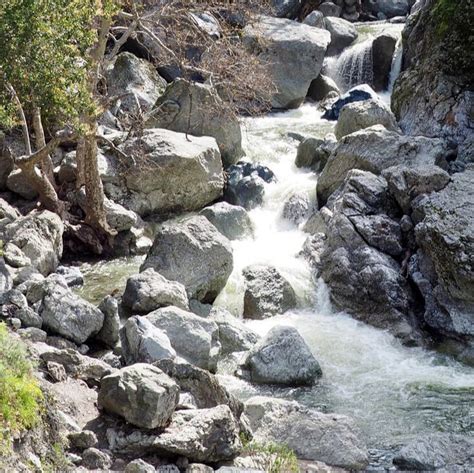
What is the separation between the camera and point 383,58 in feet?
82.6

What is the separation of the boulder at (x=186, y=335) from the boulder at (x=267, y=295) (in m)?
2.67

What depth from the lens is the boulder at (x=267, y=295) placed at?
13258 mm

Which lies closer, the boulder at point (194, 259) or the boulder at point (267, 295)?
the boulder at point (194, 259)

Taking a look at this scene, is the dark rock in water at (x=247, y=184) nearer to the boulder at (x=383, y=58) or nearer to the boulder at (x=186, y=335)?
the boulder at (x=186, y=335)

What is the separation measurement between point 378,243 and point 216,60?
5.53m

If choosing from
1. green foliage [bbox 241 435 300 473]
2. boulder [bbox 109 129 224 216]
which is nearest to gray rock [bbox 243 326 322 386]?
green foliage [bbox 241 435 300 473]

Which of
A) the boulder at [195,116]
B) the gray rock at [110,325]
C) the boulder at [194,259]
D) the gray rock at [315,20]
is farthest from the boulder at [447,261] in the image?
the gray rock at [315,20]

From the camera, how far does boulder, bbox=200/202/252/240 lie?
1582 cm

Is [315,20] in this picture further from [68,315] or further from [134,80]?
[68,315]

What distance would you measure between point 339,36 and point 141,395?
73.2 ft

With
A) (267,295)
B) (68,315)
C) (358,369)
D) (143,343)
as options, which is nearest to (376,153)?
(267,295)

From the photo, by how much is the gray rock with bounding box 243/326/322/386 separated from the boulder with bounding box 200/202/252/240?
201 inches

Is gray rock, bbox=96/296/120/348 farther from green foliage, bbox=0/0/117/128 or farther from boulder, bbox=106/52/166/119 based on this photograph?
boulder, bbox=106/52/166/119

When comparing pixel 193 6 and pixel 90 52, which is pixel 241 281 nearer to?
pixel 90 52
